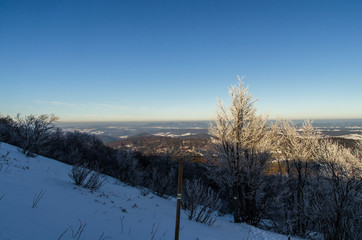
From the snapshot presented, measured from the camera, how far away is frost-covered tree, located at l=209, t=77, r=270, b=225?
1039cm

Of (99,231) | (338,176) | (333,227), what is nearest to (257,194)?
(333,227)

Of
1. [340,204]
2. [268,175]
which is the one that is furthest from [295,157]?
[340,204]

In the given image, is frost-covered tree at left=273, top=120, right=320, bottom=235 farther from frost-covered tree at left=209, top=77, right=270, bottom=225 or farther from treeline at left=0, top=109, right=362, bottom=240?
frost-covered tree at left=209, top=77, right=270, bottom=225

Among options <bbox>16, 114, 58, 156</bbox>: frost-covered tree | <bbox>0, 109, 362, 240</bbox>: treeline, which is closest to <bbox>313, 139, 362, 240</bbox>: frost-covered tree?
<bbox>0, 109, 362, 240</bbox>: treeline

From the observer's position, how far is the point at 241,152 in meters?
10.5

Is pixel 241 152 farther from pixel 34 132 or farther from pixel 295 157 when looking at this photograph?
pixel 34 132

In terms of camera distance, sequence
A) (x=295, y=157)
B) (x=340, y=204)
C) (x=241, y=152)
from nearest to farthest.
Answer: (x=340, y=204), (x=241, y=152), (x=295, y=157)

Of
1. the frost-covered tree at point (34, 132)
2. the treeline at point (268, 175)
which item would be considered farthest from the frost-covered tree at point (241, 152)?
the frost-covered tree at point (34, 132)

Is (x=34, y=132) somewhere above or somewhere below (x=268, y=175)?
above

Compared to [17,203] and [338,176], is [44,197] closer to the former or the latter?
[17,203]

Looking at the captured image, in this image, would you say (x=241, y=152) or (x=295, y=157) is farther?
(x=295, y=157)

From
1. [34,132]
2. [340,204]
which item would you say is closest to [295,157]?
[340,204]

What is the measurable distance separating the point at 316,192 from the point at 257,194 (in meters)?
4.16

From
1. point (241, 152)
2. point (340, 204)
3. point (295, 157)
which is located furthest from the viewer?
point (295, 157)
